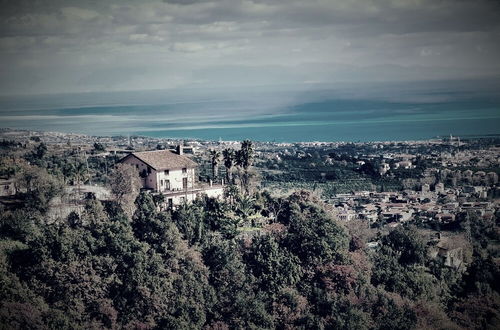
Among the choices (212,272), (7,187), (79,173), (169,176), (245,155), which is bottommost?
(212,272)

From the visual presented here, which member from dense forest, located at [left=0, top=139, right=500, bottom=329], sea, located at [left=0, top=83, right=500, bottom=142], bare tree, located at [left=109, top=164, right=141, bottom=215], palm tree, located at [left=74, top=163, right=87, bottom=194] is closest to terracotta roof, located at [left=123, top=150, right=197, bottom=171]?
bare tree, located at [left=109, top=164, right=141, bottom=215]

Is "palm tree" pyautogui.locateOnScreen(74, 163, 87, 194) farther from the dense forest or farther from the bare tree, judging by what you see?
the bare tree

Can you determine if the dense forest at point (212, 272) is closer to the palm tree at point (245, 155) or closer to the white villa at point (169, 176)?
the white villa at point (169, 176)

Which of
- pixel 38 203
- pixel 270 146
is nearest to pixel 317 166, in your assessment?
pixel 270 146

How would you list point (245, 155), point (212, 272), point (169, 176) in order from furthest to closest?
point (245, 155)
point (169, 176)
point (212, 272)

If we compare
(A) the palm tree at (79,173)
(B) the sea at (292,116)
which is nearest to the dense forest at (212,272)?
(A) the palm tree at (79,173)

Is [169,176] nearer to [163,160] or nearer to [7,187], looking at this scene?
[163,160]

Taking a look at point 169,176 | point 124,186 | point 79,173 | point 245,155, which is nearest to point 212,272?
point 124,186

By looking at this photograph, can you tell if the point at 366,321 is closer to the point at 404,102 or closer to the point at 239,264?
the point at 239,264
